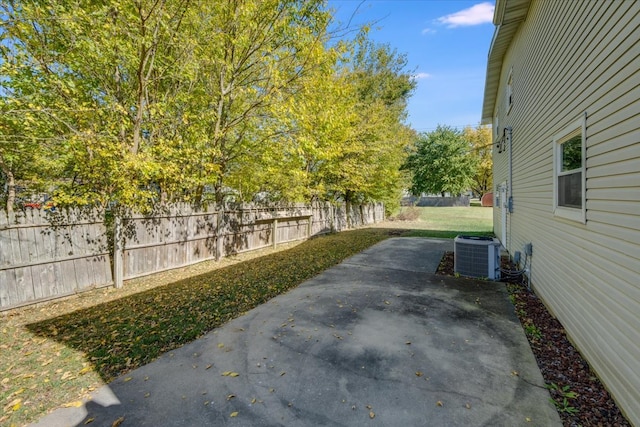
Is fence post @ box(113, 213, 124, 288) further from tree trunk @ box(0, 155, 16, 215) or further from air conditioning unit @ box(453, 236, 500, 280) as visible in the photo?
air conditioning unit @ box(453, 236, 500, 280)

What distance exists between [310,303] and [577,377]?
3.45 meters

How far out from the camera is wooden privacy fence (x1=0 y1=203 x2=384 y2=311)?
183 inches

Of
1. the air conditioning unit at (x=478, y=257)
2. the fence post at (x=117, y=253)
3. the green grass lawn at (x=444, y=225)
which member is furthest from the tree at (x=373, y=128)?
the fence post at (x=117, y=253)

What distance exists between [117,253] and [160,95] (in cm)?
380

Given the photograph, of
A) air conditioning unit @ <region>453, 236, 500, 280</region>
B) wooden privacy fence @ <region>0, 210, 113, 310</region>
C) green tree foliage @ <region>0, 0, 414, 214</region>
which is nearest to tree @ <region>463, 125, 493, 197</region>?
green tree foliage @ <region>0, 0, 414, 214</region>

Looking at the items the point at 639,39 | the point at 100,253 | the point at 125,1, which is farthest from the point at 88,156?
the point at 639,39

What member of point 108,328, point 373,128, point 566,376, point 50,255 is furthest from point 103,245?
point 373,128

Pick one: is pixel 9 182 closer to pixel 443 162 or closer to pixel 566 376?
pixel 566 376

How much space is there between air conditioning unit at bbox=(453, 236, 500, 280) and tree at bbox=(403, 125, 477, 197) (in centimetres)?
3052

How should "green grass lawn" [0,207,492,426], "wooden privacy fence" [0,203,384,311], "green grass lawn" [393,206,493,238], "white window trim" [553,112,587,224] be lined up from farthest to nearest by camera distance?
"green grass lawn" [393,206,493,238] → "wooden privacy fence" [0,203,384,311] → "white window trim" [553,112,587,224] → "green grass lawn" [0,207,492,426]

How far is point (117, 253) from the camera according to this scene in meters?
5.86

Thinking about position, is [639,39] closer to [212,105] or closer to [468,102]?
[212,105]

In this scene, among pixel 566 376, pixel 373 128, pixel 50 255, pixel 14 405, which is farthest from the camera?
pixel 373 128

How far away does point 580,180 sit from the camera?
3.57 m
